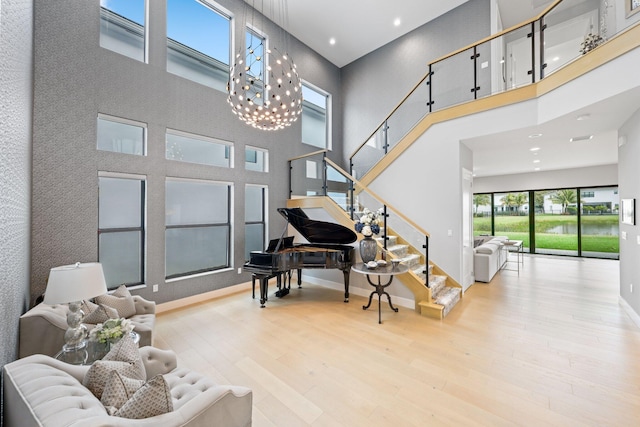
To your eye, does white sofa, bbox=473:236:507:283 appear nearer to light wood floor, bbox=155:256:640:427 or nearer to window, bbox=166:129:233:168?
light wood floor, bbox=155:256:640:427

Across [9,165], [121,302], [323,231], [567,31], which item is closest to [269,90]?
[9,165]

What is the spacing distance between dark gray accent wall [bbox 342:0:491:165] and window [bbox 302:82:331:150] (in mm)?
727

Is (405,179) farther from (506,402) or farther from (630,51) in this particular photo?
(506,402)

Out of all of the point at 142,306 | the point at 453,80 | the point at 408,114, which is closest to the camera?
the point at 142,306

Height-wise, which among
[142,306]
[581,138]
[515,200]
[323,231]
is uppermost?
[581,138]

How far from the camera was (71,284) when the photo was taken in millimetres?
2117

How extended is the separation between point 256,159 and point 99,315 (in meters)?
4.36

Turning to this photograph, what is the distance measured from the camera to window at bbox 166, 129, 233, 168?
489 cm

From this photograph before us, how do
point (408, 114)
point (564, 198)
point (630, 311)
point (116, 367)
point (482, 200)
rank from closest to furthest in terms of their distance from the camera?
point (116, 367), point (630, 311), point (408, 114), point (564, 198), point (482, 200)

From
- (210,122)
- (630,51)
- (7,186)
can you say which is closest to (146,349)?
(7,186)

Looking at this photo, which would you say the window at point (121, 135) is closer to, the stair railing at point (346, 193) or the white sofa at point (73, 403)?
the stair railing at point (346, 193)

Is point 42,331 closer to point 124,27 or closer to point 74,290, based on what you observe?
point 74,290

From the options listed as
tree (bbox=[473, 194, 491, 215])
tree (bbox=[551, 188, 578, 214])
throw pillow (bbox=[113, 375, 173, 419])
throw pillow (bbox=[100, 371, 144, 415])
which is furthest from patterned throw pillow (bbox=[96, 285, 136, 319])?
tree (bbox=[551, 188, 578, 214])

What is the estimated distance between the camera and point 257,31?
646cm
